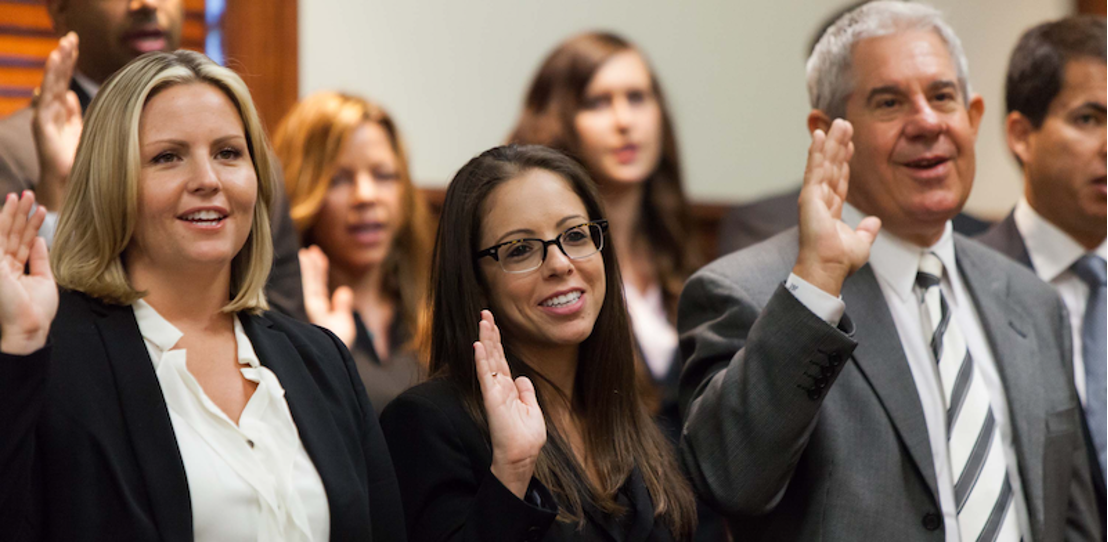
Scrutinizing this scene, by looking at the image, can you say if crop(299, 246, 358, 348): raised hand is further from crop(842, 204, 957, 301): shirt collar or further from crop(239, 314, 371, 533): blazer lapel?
crop(842, 204, 957, 301): shirt collar

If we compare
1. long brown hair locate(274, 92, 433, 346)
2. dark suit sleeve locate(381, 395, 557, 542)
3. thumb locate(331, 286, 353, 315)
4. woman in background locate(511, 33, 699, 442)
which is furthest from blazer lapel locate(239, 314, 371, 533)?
woman in background locate(511, 33, 699, 442)

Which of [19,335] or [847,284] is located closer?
[19,335]

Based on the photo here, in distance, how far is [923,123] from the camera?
257 cm

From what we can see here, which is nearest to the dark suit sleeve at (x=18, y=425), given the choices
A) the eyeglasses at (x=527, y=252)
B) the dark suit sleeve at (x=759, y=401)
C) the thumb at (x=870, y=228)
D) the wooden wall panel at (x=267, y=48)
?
the eyeglasses at (x=527, y=252)

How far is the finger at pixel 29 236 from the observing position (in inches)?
69.9

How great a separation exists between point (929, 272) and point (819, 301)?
1.55ft

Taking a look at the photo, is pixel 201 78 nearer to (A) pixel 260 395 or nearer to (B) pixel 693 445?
(A) pixel 260 395

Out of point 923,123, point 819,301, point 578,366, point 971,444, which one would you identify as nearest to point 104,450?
point 578,366

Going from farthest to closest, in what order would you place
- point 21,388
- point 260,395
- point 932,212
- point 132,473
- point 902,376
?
1. point 932,212
2. point 902,376
3. point 260,395
4. point 132,473
5. point 21,388

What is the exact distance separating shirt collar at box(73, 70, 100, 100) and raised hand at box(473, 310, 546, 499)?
4.26ft

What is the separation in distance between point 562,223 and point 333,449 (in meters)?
0.59

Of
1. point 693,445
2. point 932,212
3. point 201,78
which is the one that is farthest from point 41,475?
point 932,212

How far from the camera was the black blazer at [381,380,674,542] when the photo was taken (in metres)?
1.94

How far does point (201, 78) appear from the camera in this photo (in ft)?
6.77
